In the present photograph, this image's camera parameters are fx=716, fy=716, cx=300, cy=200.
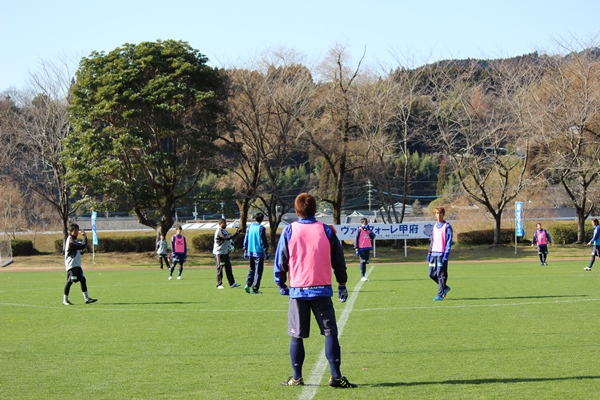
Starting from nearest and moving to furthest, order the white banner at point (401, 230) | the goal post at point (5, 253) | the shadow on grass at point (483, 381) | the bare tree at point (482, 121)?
the shadow on grass at point (483, 381) < the white banner at point (401, 230) < the goal post at point (5, 253) < the bare tree at point (482, 121)

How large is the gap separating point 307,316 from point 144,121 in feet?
113

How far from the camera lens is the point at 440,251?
586 inches

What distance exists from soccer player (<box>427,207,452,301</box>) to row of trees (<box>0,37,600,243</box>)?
25071 millimetres

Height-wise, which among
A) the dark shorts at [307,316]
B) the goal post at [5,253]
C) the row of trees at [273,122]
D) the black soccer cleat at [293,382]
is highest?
the row of trees at [273,122]

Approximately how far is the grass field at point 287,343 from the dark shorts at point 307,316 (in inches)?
21.7

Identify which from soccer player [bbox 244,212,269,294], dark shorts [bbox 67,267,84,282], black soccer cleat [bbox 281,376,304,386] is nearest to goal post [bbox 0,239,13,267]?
dark shorts [bbox 67,267,84,282]

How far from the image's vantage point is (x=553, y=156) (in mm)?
42969

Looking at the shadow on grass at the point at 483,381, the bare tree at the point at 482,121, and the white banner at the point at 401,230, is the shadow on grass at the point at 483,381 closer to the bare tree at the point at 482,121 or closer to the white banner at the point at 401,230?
the white banner at the point at 401,230

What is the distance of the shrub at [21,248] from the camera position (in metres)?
46.1

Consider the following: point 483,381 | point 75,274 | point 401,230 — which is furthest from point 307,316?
point 401,230

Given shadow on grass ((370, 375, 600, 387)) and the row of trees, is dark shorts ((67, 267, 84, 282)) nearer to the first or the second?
shadow on grass ((370, 375, 600, 387))

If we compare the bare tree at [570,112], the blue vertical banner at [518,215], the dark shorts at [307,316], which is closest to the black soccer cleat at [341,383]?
the dark shorts at [307,316]

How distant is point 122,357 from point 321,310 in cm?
322

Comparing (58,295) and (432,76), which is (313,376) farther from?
(432,76)
